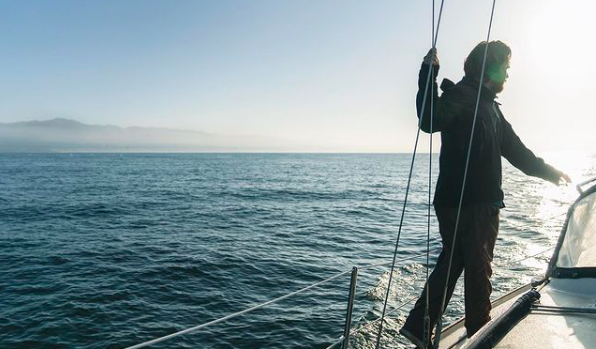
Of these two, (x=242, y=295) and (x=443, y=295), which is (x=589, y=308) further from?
(x=242, y=295)

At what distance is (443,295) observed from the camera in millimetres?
3141

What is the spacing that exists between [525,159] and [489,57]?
3.16ft

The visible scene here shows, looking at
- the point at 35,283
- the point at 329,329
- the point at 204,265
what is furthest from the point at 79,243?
the point at 329,329

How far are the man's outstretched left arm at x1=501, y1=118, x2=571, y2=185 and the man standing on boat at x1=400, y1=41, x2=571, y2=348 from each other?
0.16 meters

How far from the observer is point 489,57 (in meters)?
3.08

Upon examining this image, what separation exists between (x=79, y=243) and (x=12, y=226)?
6652 mm

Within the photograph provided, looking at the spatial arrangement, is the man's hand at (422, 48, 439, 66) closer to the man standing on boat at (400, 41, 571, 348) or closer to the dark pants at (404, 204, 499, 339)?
the man standing on boat at (400, 41, 571, 348)

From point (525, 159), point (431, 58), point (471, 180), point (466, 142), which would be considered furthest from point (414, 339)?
point (431, 58)

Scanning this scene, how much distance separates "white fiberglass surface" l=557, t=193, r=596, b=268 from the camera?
4.14 meters

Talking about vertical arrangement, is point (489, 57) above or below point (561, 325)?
above

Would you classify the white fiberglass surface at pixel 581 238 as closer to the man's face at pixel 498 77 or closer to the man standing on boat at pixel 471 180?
the man standing on boat at pixel 471 180

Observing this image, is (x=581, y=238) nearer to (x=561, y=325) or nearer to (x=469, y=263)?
(x=561, y=325)

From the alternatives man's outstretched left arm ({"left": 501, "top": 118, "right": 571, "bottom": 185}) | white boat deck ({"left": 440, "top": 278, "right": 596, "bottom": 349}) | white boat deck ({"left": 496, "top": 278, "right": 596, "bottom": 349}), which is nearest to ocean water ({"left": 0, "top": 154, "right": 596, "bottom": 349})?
white boat deck ({"left": 440, "top": 278, "right": 596, "bottom": 349})

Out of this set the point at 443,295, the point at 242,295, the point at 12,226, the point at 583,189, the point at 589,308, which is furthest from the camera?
the point at 12,226
